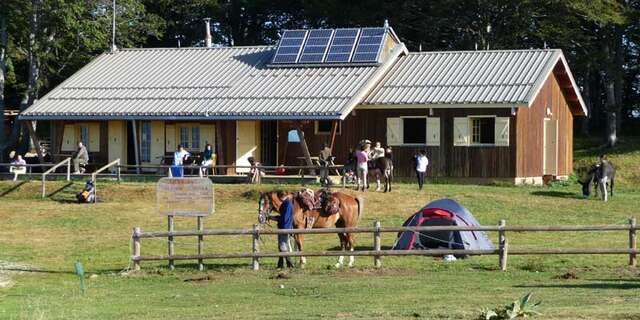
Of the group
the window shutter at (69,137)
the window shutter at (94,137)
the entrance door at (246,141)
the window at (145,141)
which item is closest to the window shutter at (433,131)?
the entrance door at (246,141)

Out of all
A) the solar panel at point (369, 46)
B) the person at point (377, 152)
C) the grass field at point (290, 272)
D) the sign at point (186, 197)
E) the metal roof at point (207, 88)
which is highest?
the solar panel at point (369, 46)

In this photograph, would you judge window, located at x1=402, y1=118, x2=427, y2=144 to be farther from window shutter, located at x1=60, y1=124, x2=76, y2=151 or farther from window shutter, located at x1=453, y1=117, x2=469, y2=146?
window shutter, located at x1=60, y1=124, x2=76, y2=151

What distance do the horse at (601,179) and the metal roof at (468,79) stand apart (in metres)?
3.36

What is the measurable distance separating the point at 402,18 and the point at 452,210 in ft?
100

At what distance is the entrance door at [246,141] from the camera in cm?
4281

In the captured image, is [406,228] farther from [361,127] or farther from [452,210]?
[361,127]

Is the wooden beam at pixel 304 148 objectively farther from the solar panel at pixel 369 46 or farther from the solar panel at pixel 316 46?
the solar panel at pixel 316 46

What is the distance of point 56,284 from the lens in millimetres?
23500

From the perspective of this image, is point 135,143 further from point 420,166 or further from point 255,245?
point 255,245

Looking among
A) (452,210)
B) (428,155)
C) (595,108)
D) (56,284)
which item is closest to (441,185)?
(428,155)

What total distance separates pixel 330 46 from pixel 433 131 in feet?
20.8

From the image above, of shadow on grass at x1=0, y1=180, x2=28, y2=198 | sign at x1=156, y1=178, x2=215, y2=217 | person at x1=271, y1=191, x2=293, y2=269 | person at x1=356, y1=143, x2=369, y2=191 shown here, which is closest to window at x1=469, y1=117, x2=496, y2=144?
person at x1=356, y1=143, x2=369, y2=191

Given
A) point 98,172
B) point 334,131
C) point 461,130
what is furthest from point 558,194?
point 98,172

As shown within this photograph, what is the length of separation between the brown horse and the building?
1418 centimetres
